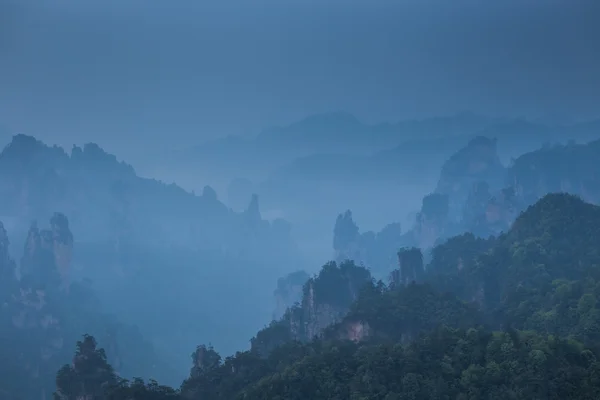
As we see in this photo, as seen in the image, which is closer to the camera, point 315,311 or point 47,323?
point 315,311

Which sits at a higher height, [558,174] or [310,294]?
[558,174]

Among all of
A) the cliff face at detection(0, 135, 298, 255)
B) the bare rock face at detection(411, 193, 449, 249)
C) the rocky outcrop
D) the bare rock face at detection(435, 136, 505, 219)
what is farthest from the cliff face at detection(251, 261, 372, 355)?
the bare rock face at detection(435, 136, 505, 219)

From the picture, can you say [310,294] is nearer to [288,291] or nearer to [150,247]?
[288,291]

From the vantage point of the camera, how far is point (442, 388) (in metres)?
21.1

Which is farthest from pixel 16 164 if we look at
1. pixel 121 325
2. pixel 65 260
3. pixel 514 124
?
pixel 514 124

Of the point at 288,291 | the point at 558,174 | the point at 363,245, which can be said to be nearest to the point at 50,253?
the point at 288,291

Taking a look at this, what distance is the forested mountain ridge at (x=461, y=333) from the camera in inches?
828

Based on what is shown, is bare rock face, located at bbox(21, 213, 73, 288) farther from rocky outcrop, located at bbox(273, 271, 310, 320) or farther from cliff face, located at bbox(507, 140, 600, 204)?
cliff face, located at bbox(507, 140, 600, 204)

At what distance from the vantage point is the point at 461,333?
2448 centimetres

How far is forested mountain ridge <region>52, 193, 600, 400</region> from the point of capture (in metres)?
21.0

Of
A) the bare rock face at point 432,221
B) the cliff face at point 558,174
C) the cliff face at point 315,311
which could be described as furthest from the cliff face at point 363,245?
the cliff face at point 315,311

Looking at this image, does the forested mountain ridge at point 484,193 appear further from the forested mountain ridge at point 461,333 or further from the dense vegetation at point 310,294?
the forested mountain ridge at point 461,333

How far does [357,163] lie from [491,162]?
9441cm

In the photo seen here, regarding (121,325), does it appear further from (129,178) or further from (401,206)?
(401,206)
